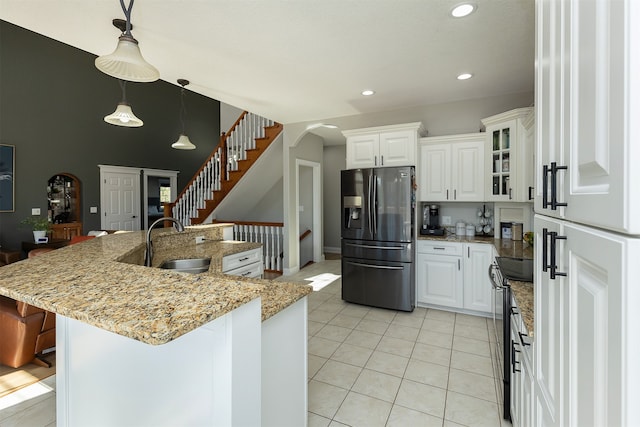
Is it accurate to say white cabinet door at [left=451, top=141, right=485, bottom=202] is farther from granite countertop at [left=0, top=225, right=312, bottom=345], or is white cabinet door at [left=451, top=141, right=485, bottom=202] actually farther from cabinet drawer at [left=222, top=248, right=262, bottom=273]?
granite countertop at [left=0, top=225, right=312, bottom=345]

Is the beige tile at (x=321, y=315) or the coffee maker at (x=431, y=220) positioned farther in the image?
the coffee maker at (x=431, y=220)

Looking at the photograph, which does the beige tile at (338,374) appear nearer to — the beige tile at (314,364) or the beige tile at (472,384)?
the beige tile at (314,364)

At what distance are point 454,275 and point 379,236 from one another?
38.4 inches

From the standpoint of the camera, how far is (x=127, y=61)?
1813 millimetres

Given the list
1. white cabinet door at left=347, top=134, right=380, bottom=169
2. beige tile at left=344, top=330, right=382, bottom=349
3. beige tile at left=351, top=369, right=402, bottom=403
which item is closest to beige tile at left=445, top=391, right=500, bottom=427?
beige tile at left=351, top=369, right=402, bottom=403

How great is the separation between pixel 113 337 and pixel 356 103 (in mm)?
3806

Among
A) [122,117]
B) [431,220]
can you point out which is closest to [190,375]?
[122,117]

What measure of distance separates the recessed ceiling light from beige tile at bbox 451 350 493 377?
270 cm

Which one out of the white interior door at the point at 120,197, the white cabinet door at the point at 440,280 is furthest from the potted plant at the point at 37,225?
the white cabinet door at the point at 440,280

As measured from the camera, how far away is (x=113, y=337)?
1.17 meters

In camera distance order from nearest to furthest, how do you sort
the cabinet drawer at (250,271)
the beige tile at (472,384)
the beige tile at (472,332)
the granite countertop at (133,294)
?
1. the granite countertop at (133,294)
2. the beige tile at (472,384)
3. the cabinet drawer at (250,271)
4. the beige tile at (472,332)

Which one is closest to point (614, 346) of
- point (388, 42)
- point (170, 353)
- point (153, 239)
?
point (170, 353)

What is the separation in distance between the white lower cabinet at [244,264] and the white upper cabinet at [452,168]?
7.44ft

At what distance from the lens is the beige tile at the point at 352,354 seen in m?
2.62
